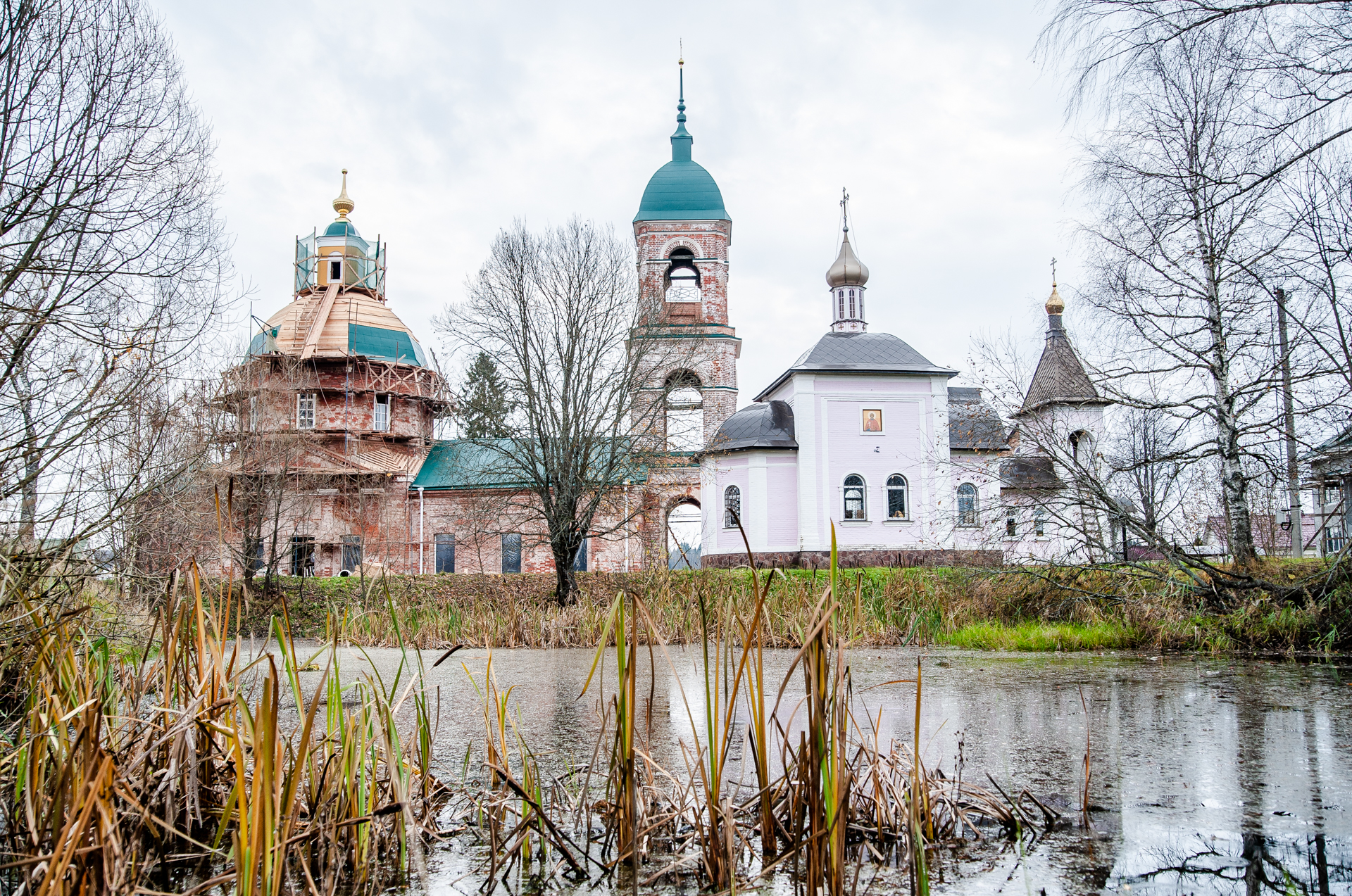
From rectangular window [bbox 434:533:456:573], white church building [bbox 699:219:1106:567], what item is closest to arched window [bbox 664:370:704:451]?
white church building [bbox 699:219:1106:567]

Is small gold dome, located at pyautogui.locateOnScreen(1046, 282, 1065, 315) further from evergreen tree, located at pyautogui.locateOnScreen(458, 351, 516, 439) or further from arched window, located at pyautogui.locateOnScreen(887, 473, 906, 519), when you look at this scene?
evergreen tree, located at pyautogui.locateOnScreen(458, 351, 516, 439)

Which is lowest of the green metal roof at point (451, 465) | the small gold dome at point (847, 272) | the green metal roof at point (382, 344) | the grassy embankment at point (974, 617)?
the grassy embankment at point (974, 617)

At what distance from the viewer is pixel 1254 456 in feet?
27.7

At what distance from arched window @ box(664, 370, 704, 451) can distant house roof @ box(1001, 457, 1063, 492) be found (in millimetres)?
8817

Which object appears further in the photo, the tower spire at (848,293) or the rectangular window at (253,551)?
the tower spire at (848,293)

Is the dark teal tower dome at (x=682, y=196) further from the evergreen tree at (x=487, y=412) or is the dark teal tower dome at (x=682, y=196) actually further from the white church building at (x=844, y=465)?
the evergreen tree at (x=487, y=412)

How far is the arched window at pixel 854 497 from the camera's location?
1083 inches

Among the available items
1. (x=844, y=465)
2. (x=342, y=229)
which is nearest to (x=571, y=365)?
(x=844, y=465)

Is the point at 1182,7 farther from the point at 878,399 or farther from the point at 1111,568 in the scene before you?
the point at 878,399

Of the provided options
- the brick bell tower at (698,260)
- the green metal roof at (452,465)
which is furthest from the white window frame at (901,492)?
the green metal roof at (452,465)

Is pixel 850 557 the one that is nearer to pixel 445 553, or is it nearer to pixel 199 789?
pixel 445 553

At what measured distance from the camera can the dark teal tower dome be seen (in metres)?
29.6

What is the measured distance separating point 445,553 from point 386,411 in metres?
5.16

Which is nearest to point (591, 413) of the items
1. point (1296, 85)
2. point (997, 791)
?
Answer: point (1296, 85)
